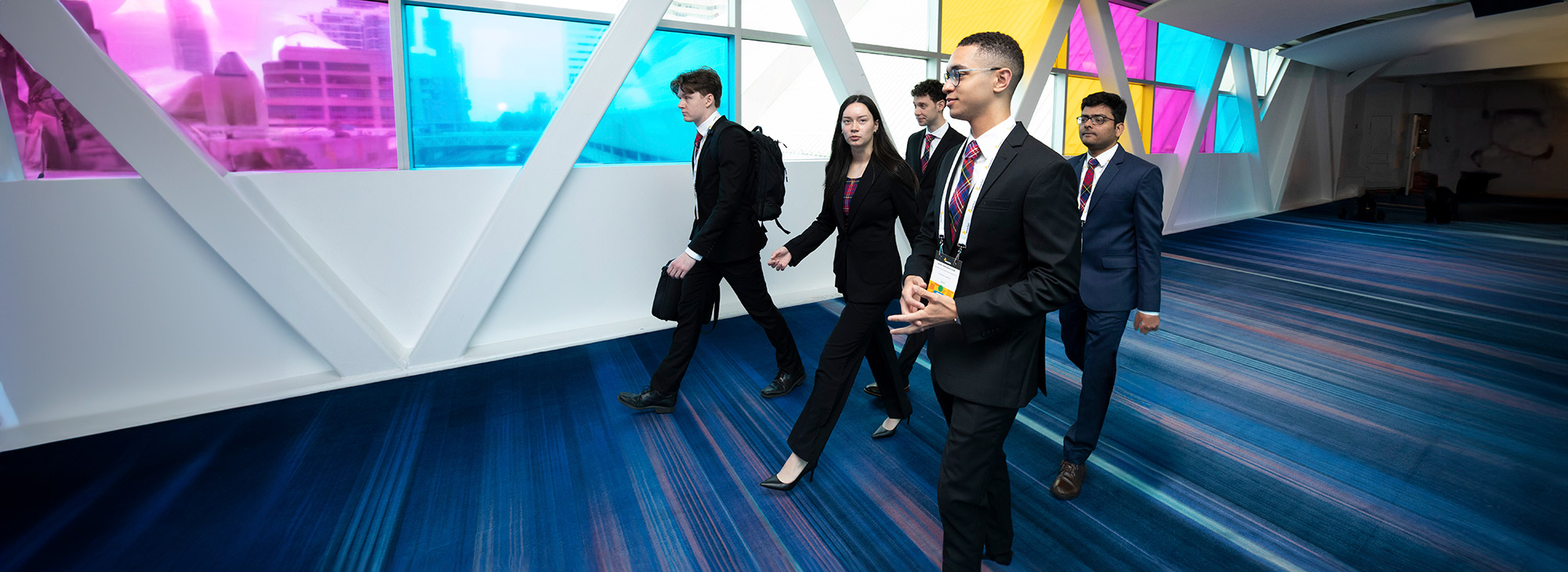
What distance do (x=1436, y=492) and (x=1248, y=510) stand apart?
2.70 ft

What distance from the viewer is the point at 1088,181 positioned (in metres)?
2.88

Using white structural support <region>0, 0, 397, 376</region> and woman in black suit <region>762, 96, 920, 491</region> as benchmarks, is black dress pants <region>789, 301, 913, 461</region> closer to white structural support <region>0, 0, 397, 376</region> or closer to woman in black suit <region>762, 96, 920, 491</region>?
woman in black suit <region>762, 96, 920, 491</region>

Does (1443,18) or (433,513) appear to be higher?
(1443,18)

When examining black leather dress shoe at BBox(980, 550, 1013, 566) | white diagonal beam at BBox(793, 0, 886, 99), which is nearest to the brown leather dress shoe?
black leather dress shoe at BBox(980, 550, 1013, 566)

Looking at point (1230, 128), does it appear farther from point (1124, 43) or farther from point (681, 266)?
point (681, 266)

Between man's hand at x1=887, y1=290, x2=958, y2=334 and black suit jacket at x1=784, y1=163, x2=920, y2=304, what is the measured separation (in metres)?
1.13

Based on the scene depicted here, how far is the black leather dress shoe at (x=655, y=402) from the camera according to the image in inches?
139

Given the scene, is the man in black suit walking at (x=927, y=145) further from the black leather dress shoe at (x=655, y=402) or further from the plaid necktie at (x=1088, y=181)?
the black leather dress shoe at (x=655, y=402)

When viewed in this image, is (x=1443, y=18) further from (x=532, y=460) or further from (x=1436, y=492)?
(x=532, y=460)

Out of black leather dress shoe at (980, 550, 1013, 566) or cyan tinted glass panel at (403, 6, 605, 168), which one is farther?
cyan tinted glass panel at (403, 6, 605, 168)

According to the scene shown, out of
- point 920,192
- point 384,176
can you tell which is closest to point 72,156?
point 384,176

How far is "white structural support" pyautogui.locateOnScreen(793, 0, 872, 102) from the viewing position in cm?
568

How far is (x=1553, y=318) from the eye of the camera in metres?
5.37

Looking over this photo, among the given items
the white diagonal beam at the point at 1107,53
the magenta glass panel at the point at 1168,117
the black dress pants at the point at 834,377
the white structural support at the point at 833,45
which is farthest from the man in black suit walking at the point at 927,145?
the magenta glass panel at the point at 1168,117
